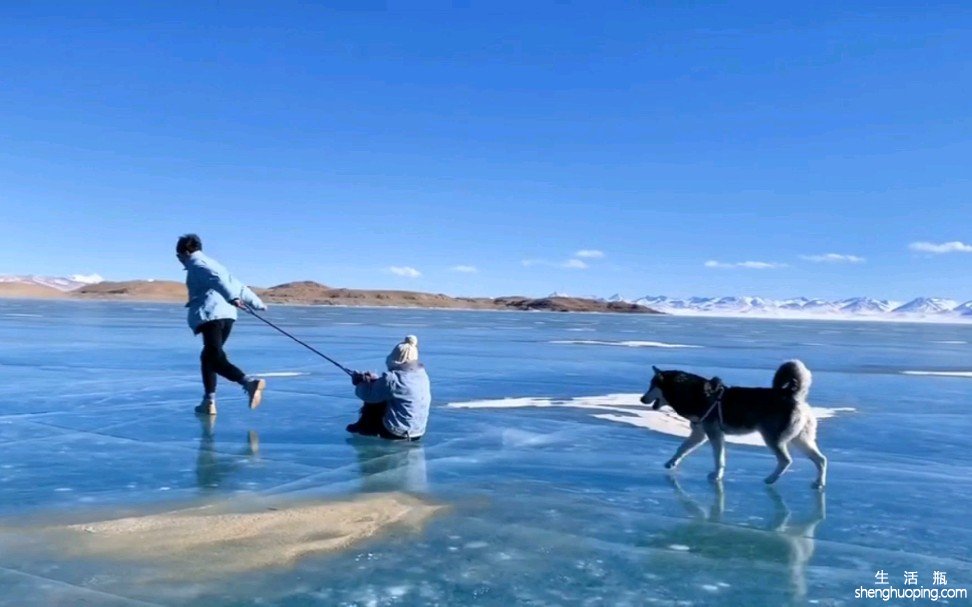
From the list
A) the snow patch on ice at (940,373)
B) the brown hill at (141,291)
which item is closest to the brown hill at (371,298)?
the brown hill at (141,291)

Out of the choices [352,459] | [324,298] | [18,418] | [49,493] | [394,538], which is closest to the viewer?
[394,538]

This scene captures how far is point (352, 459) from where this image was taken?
6480mm

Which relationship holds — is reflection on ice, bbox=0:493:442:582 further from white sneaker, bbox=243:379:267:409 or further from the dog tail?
white sneaker, bbox=243:379:267:409

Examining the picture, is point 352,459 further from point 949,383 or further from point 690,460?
point 949,383

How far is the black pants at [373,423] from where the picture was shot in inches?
286

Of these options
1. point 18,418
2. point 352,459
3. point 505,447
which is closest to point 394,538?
point 352,459

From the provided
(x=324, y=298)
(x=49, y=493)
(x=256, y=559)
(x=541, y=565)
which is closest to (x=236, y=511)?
(x=256, y=559)

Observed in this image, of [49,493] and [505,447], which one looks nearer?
[49,493]

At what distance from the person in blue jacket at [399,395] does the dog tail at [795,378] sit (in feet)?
9.97

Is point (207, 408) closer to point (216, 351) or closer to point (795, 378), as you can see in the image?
point (216, 351)

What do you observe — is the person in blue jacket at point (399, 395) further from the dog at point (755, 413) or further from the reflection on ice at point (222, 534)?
the dog at point (755, 413)

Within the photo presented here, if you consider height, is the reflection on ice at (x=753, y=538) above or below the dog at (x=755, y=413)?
below

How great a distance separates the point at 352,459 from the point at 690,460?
2.84 m

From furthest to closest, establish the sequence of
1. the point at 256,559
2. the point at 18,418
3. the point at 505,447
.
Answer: the point at 18,418, the point at 505,447, the point at 256,559
